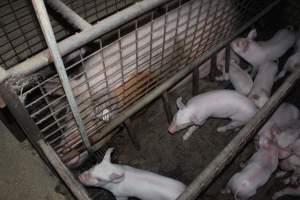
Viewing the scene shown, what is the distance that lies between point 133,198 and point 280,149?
131cm

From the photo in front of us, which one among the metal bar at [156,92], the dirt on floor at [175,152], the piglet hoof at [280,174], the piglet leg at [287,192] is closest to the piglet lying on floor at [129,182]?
the metal bar at [156,92]

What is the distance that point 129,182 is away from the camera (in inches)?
95.7

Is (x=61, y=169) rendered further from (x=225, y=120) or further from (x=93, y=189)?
(x=225, y=120)

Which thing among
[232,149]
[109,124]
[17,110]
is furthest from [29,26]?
[232,149]

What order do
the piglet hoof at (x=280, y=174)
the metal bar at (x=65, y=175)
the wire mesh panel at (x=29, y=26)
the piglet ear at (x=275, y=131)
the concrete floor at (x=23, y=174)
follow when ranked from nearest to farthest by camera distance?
the metal bar at (x=65, y=175) → the concrete floor at (x=23, y=174) → the piglet ear at (x=275, y=131) → the piglet hoof at (x=280, y=174) → the wire mesh panel at (x=29, y=26)

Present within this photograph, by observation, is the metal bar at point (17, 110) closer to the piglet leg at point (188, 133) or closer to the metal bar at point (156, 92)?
the metal bar at point (156, 92)

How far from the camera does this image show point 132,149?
301 centimetres

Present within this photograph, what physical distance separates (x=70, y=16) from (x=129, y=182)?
51.4 inches

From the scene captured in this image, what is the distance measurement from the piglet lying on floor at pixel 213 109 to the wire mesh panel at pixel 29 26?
136 cm

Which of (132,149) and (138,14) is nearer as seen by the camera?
(138,14)

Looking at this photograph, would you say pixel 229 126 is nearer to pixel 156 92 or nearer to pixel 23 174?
pixel 156 92

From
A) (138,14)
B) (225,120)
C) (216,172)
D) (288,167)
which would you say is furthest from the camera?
(225,120)

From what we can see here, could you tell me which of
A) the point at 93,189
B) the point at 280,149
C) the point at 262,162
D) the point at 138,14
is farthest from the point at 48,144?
the point at 280,149

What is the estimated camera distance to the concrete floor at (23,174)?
216 cm
